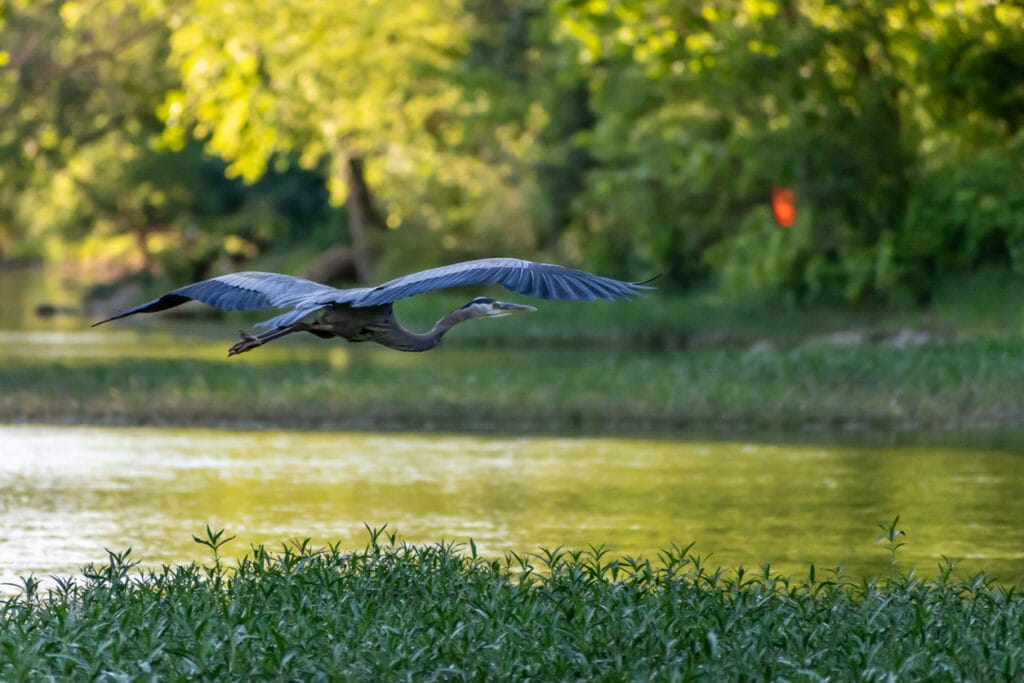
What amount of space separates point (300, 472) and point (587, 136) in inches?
679

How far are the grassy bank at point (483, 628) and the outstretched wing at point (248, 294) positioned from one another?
4.26 feet

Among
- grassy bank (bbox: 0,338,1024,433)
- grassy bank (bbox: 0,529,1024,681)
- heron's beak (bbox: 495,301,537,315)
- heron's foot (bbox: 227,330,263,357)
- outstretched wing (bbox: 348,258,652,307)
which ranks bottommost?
grassy bank (bbox: 0,529,1024,681)

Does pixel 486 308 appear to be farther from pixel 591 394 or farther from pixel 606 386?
pixel 606 386

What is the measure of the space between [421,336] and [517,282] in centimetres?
149

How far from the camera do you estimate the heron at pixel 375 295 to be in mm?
7320

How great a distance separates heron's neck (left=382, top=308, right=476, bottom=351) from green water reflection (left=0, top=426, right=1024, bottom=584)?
2834 millimetres

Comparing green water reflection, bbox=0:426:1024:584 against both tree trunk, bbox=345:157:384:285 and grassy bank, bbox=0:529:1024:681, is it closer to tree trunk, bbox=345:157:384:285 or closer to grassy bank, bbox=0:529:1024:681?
grassy bank, bbox=0:529:1024:681

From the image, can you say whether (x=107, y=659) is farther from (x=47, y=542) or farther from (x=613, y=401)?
(x=613, y=401)

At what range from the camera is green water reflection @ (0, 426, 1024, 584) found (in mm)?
11570

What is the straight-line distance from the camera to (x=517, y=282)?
23.9ft

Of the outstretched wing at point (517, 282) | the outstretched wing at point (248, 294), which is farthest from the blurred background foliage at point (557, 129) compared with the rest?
the outstretched wing at point (517, 282)

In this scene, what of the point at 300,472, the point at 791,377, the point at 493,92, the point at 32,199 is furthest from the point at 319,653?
the point at 32,199

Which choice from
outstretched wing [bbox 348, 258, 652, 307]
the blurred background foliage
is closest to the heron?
outstretched wing [bbox 348, 258, 652, 307]

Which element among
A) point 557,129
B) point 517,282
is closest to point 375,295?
point 517,282
